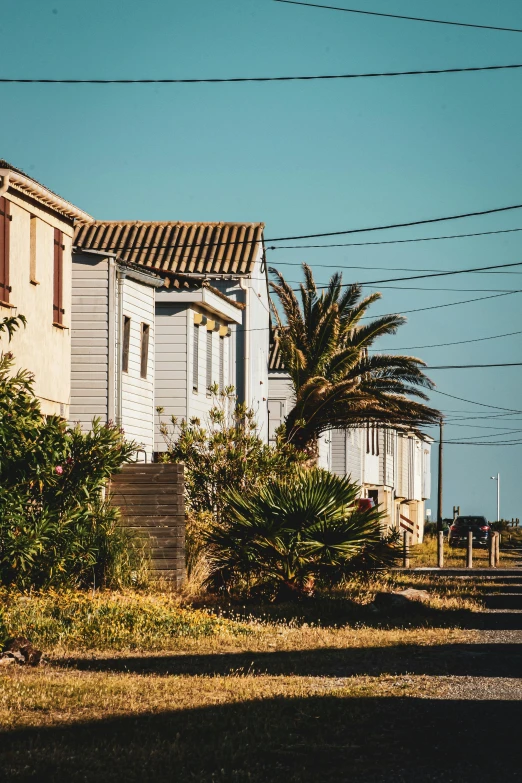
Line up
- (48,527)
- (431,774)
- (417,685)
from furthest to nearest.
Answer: (48,527)
(417,685)
(431,774)

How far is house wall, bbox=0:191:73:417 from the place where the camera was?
19359mm

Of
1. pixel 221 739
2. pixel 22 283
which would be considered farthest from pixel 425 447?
pixel 221 739

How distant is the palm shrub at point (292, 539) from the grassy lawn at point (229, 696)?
1375mm

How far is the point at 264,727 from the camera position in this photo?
809 cm

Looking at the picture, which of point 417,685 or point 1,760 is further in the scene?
point 417,685

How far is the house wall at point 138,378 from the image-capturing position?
80.9 feet

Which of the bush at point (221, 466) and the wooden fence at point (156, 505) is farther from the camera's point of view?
the bush at point (221, 466)

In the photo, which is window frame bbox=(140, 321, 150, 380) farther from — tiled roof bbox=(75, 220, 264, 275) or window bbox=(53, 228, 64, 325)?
tiled roof bbox=(75, 220, 264, 275)

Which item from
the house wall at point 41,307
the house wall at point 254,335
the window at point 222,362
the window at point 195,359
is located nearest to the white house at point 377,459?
the house wall at point 254,335

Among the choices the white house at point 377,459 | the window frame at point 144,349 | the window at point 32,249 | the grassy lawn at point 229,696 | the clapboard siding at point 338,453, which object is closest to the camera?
the grassy lawn at point 229,696

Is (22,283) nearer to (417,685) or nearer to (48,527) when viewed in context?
(48,527)

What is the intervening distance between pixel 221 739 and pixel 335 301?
87.8ft

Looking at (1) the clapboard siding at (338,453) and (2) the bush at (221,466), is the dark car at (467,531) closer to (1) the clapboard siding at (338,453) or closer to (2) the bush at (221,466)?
(1) the clapboard siding at (338,453)

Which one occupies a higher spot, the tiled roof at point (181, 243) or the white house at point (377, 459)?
the tiled roof at point (181, 243)
